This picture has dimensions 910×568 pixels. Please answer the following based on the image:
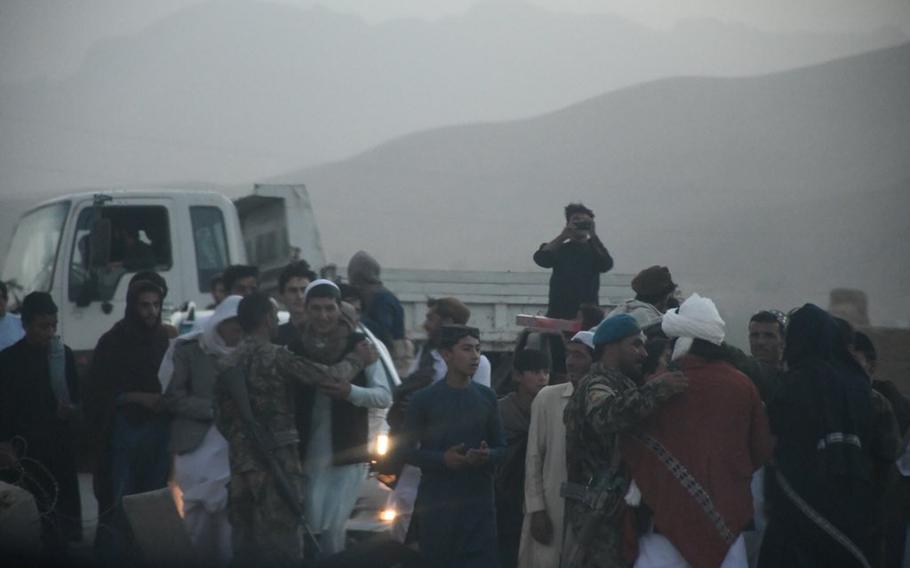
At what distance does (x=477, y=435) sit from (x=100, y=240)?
6.43 metres

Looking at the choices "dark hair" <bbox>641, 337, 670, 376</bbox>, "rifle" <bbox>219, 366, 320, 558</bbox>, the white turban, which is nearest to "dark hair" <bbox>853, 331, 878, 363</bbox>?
"dark hair" <bbox>641, 337, 670, 376</bbox>

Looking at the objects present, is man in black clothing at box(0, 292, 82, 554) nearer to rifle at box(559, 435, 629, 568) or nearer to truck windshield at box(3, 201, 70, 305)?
rifle at box(559, 435, 629, 568)

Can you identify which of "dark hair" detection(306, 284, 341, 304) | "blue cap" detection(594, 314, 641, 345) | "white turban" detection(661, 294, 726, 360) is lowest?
"dark hair" detection(306, 284, 341, 304)

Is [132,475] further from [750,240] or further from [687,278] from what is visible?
[750,240]

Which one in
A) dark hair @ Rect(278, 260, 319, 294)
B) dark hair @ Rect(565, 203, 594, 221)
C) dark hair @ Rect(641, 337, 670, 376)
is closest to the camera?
dark hair @ Rect(641, 337, 670, 376)

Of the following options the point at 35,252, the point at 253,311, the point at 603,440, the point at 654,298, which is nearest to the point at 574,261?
the point at 654,298

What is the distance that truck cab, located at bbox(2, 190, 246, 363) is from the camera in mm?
13531

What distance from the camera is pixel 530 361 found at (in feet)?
28.8

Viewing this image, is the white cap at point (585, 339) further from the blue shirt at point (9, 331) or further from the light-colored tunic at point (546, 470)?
the blue shirt at point (9, 331)

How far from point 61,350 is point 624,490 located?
4395mm

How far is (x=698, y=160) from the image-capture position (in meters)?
28.2

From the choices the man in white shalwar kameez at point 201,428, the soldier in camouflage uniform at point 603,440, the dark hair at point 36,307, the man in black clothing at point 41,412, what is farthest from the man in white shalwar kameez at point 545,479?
the dark hair at point 36,307

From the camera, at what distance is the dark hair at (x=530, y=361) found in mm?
8773

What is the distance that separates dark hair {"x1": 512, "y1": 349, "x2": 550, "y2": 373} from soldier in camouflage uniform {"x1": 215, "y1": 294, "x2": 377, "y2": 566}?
51.6 inches
